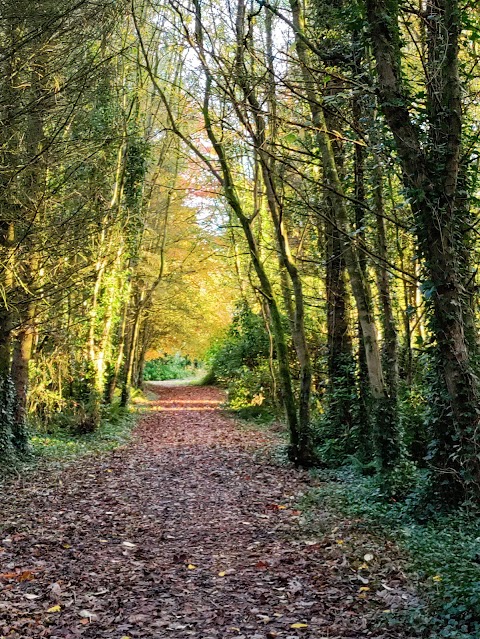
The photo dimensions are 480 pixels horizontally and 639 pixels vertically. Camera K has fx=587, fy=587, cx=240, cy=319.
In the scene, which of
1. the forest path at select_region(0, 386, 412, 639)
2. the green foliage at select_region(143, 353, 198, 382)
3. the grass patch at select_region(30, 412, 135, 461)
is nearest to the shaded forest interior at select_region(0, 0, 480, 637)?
the grass patch at select_region(30, 412, 135, 461)

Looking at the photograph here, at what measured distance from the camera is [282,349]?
1180cm

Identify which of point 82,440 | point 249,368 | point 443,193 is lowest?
point 82,440

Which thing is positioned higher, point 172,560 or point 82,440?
point 82,440

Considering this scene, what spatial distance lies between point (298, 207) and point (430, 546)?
8.37 metres

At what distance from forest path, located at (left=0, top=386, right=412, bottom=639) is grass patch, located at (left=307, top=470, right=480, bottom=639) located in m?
0.38

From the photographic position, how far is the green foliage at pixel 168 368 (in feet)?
146

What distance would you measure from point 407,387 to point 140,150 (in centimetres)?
1102

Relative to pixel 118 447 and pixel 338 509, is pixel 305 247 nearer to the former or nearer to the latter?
pixel 118 447

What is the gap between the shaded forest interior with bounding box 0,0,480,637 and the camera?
4.57 m

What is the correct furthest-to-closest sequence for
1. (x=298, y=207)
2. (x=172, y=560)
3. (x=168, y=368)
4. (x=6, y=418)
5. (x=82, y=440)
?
1. (x=168, y=368)
2. (x=82, y=440)
3. (x=298, y=207)
4. (x=6, y=418)
5. (x=172, y=560)

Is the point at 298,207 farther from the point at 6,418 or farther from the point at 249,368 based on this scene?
the point at 249,368

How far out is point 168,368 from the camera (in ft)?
156

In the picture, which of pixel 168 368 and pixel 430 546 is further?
pixel 168 368

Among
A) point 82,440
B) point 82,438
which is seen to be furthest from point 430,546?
point 82,438
